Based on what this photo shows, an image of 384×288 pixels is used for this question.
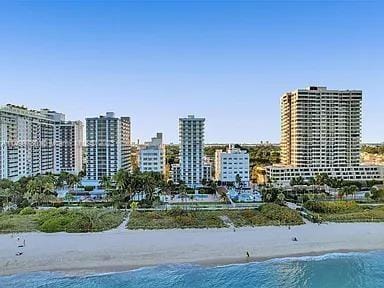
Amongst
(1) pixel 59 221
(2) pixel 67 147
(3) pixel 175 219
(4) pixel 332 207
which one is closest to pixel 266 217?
(4) pixel 332 207

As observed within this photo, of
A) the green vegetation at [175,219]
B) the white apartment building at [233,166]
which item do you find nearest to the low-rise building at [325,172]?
the white apartment building at [233,166]

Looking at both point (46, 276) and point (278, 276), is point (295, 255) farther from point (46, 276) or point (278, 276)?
point (46, 276)

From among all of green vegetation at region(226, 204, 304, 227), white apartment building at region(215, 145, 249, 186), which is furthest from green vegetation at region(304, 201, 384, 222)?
white apartment building at region(215, 145, 249, 186)

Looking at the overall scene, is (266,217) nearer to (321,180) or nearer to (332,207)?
(332,207)

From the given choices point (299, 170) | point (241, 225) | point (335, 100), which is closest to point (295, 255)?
point (241, 225)

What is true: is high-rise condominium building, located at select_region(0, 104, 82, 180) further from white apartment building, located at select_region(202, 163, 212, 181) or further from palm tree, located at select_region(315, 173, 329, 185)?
palm tree, located at select_region(315, 173, 329, 185)

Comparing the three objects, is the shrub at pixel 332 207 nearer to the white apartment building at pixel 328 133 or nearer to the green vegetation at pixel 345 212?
the green vegetation at pixel 345 212

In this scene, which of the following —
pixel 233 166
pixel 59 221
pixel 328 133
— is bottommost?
pixel 59 221
